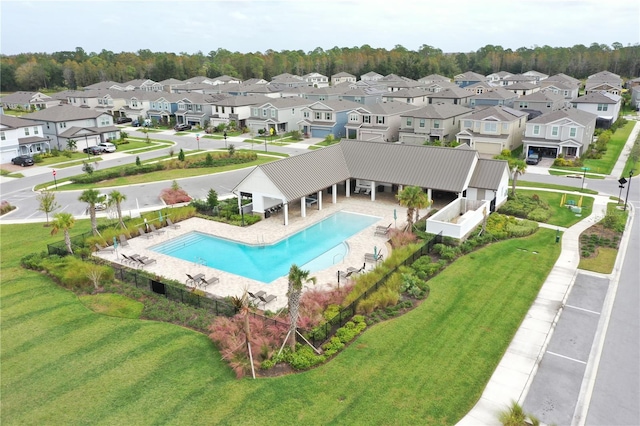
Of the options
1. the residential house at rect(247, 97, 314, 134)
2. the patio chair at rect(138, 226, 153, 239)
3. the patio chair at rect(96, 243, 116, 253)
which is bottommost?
the patio chair at rect(96, 243, 116, 253)

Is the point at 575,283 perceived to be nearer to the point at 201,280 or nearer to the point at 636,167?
the point at 201,280

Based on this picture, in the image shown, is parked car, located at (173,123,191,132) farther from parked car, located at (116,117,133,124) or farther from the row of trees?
the row of trees

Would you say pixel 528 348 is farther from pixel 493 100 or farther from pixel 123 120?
pixel 123 120

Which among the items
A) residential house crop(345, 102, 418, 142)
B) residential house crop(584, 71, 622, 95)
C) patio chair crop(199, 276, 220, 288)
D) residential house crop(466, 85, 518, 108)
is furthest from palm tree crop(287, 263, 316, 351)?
residential house crop(584, 71, 622, 95)

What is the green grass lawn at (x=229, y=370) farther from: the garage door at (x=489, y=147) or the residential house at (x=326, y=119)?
the residential house at (x=326, y=119)

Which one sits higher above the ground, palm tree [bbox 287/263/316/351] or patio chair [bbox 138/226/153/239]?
palm tree [bbox 287/263/316/351]

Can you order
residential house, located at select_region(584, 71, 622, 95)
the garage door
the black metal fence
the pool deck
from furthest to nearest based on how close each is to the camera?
1. residential house, located at select_region(584, 71, 622, 95)
2. the garage door
3. the pool deck
4. the black metal fence
